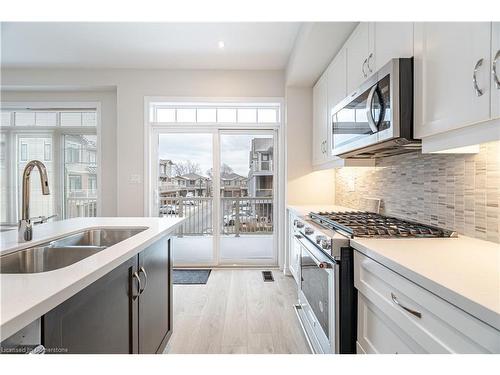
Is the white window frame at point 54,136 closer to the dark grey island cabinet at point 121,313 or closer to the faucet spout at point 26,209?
the faucet spout at point 26,209

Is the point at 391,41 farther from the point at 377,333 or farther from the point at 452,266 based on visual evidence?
the point at 377,333

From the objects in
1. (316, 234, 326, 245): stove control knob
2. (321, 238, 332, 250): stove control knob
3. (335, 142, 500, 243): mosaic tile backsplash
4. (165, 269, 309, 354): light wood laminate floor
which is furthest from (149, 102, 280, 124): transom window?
(321, 238, 332, 250): stove control knob

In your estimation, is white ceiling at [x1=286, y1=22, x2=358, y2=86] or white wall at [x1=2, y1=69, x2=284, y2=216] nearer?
white ceiling at [x1=286, y1=22, x2=358, y2=86]

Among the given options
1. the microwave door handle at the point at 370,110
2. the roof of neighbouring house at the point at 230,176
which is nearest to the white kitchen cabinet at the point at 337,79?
the microwave door handle at the point at 370,110

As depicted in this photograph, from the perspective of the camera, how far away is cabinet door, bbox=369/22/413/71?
55.9 inches

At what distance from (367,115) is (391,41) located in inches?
16.4

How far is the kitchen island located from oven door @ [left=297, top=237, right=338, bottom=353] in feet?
3.11

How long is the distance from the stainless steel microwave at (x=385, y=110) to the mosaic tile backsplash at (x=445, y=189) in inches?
9.1

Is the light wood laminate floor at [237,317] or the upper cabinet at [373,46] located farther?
the light wood laminate floor at [237,317]

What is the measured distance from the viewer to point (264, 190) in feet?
13.1

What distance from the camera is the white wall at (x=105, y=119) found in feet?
12.8

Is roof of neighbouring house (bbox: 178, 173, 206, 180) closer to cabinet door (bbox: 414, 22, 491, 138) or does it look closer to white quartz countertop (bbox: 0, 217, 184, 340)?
white quartz countertop (bbox: 0, 217, 184, 340)
